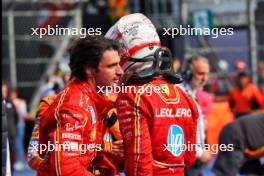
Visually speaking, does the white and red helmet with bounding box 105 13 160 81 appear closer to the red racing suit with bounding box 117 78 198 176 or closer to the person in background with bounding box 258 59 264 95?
the red racing suit with bounding box 117 78 198 176

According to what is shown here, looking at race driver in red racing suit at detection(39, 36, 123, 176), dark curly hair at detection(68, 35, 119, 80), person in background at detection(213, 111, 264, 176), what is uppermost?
dark curly hair at detection(68, 35, 119, 80)

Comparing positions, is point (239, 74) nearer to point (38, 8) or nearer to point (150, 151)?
point (38, 8)

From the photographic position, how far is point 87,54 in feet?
16.2

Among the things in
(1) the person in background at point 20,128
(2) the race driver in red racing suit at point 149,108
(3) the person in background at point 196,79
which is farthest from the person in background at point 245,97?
(2) the race driver in red racing suit at point 149,108

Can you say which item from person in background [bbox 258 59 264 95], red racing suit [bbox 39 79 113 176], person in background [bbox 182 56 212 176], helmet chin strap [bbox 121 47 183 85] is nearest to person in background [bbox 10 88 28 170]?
person in background [bbox 258 59 264 95]

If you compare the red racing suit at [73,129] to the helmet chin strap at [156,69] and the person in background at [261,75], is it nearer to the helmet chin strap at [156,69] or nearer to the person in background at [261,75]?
the helmet chin strap at [156,69]

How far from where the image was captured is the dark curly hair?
4.91m

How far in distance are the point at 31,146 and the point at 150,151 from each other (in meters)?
1.17

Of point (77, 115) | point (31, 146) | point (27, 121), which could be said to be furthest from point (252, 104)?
point (77, 115)

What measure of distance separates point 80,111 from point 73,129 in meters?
0.12

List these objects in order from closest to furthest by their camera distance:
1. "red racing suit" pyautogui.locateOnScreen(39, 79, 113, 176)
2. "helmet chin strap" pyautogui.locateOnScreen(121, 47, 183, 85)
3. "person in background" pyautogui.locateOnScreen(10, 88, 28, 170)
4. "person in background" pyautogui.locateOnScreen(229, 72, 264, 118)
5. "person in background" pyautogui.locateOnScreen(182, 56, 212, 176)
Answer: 1. "red racing suit" pyautogui.locateOnScreen(39, 79, 113, 176)
2. "helmet chin strap" pyautogui.locateOnScreen(121, 47, 183, 85)
3. "person in background" pyautogui.locateOnScreen(182, 56, 212, 176)
4. "person in background" pyautogui.locateOnScreen(229, 72, 264, 118)
5. "person in background" pyautogui.locateOnScreen(10, 88, 28, 170)

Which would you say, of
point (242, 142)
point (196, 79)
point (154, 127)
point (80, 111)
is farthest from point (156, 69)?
point (196, 79)

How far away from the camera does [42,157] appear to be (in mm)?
5016

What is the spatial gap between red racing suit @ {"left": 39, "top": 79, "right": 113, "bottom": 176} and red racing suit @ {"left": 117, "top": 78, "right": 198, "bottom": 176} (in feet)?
0.77
